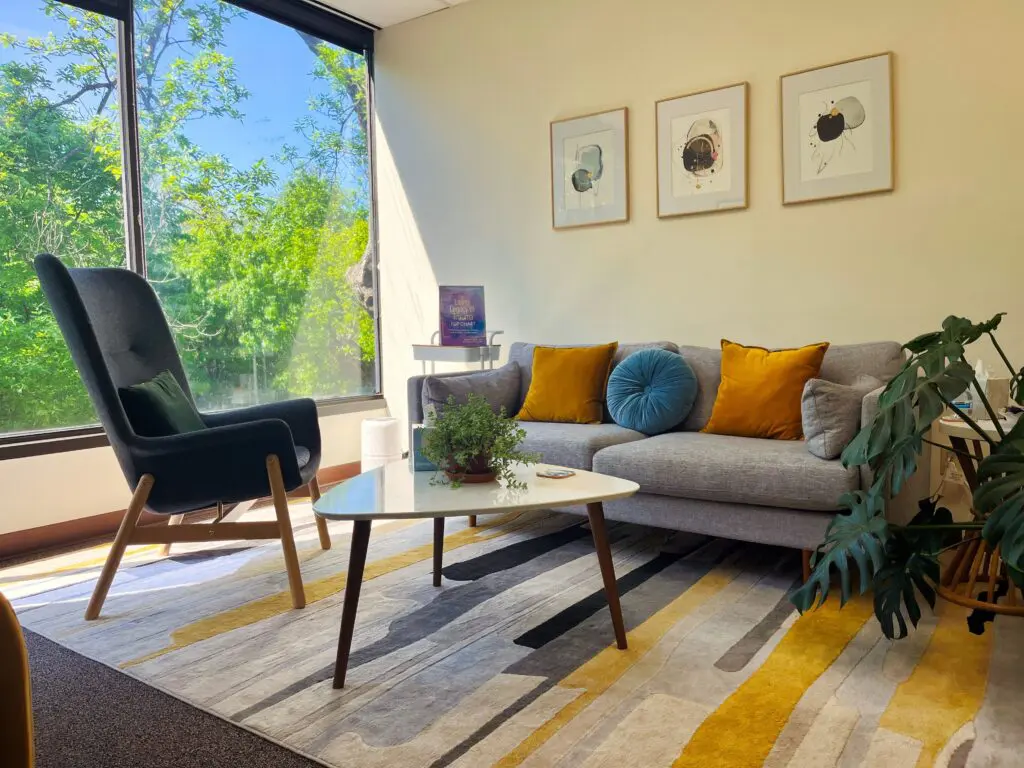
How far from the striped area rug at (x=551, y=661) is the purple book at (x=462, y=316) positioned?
1.60m

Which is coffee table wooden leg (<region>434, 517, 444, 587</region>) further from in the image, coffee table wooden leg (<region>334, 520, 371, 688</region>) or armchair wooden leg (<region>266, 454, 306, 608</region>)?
coffee table wooden leg (<region>334, 520, 371, 688</region>)

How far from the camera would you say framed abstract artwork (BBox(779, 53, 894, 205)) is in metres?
3.35

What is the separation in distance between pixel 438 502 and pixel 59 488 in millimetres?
2273

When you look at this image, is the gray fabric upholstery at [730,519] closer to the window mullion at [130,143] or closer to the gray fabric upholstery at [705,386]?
the gray fabric upholstery at [705,386]

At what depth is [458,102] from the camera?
477 cm

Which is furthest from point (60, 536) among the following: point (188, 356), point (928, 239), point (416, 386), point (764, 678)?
point (928, 239)

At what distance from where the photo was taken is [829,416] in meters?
2.64

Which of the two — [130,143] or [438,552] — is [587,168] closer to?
[130,143]

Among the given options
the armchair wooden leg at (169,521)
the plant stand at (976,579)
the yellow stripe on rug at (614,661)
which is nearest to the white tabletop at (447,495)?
the yellow stripe on rug at (614,661)

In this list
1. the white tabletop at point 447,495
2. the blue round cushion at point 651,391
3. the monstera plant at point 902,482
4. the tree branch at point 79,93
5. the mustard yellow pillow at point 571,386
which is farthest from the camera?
the mustard yellow pillow at point 571,386

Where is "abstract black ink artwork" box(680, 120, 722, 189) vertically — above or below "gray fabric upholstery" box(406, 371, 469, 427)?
above

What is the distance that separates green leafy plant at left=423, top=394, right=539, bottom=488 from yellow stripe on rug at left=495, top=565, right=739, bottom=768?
0.54 m

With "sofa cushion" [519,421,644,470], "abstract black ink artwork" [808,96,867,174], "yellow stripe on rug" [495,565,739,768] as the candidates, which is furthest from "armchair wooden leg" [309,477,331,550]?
"abstract black ink artwork" [808,96,867,174]

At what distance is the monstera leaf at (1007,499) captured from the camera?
5.34 ft
